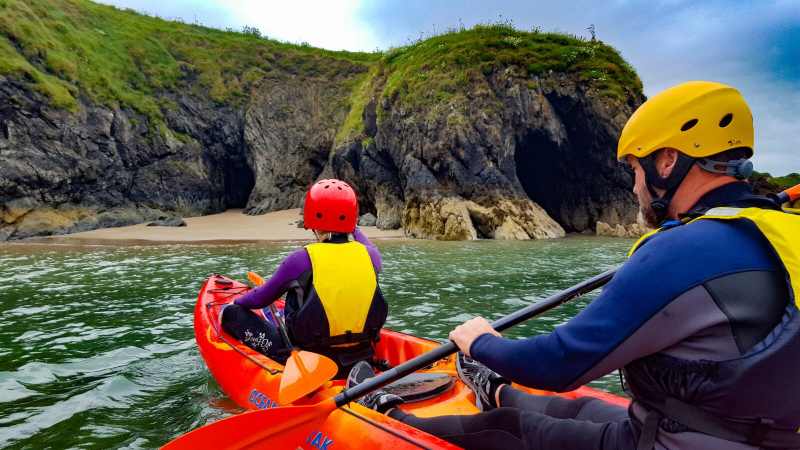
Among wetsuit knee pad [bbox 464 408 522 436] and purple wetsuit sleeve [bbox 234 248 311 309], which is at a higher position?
purple wetsuit sleeve [bbox 234 248 311 309]

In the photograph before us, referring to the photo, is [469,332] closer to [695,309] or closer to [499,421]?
→ [499,421]

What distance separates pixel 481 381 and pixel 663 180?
1895mm

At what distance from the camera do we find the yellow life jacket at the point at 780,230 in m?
1.50

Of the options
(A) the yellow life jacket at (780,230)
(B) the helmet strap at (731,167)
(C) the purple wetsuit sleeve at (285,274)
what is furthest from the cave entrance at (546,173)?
(A) the yellow life jacket at (780,230)

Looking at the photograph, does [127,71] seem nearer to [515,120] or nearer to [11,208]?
[11,208]

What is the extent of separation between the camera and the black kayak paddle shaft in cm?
262

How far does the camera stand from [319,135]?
1355 inches

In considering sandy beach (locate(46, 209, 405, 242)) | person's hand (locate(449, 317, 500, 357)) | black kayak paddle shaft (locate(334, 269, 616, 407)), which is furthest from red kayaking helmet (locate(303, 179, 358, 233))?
sandy beach (locate(46, 209, 405, 242))

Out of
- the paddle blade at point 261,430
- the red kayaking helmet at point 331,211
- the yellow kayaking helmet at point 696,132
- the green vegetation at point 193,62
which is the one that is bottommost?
the paddle blade at point 261,430

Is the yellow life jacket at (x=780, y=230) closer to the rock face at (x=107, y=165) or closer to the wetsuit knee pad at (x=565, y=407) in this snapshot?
the wetsuit knee pad at (x=565, y=407)

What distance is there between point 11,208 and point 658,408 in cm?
2551

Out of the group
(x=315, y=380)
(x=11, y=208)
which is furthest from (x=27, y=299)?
(x=11, y=208)

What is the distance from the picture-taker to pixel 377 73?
1240 inches

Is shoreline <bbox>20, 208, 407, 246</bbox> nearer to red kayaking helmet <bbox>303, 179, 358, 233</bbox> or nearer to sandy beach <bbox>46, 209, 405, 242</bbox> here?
sandy beach <bbox>46, 209, 405, 242</bbox>
